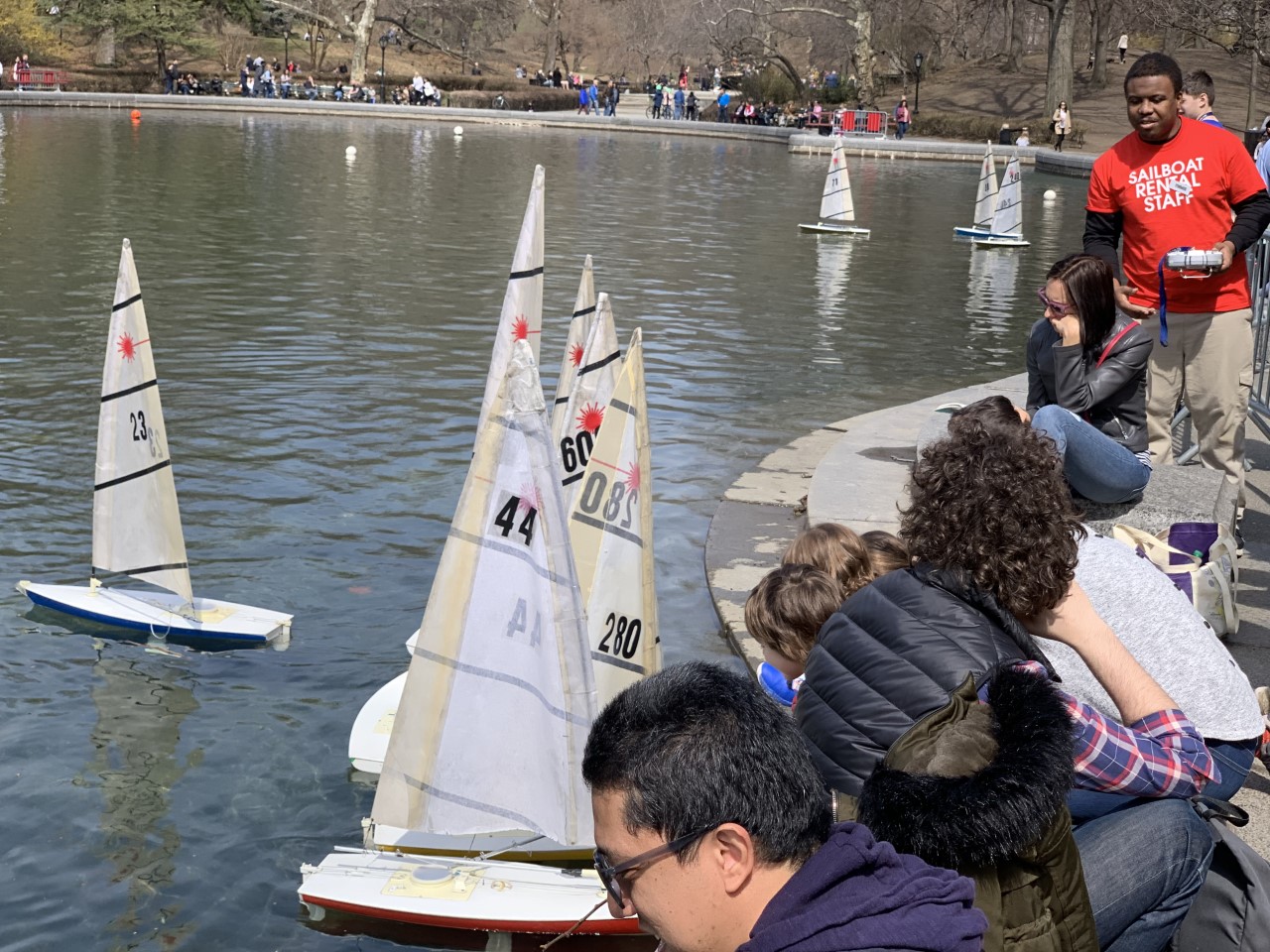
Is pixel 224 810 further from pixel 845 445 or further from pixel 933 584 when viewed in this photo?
pixel 845 445

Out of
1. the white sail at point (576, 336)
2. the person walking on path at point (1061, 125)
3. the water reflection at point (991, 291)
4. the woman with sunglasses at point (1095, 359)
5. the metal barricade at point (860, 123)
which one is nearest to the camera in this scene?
the woman with sunglasses at point (1095, 359)

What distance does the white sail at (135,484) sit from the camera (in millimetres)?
8219

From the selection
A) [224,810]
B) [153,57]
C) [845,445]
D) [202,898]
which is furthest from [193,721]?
[153,57]

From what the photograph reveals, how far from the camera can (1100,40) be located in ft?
202

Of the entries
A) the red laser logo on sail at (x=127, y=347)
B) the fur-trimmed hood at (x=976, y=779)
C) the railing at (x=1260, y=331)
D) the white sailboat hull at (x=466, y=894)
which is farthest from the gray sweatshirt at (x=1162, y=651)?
the red laser logo on sail at (x=127, y=347)

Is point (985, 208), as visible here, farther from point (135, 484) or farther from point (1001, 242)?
point (135, 484)

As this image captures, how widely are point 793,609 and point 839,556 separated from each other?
0.70 feet

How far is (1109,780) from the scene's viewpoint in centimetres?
338

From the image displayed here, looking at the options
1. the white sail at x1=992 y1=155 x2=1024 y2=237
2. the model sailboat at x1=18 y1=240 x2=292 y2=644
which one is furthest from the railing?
the white sail at x1=992 y1=155 x2=1024 y2=237

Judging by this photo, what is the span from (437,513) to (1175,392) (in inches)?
210

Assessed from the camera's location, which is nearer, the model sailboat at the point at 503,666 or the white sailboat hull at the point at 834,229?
the model sailboat at the point at 503,666

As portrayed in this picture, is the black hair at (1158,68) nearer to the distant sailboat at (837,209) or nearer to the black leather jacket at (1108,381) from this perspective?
the black leather jacket at (1108,381)

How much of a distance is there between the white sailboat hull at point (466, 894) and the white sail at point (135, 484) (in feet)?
10.7

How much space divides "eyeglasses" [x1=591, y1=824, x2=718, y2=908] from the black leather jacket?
15.5 feet
